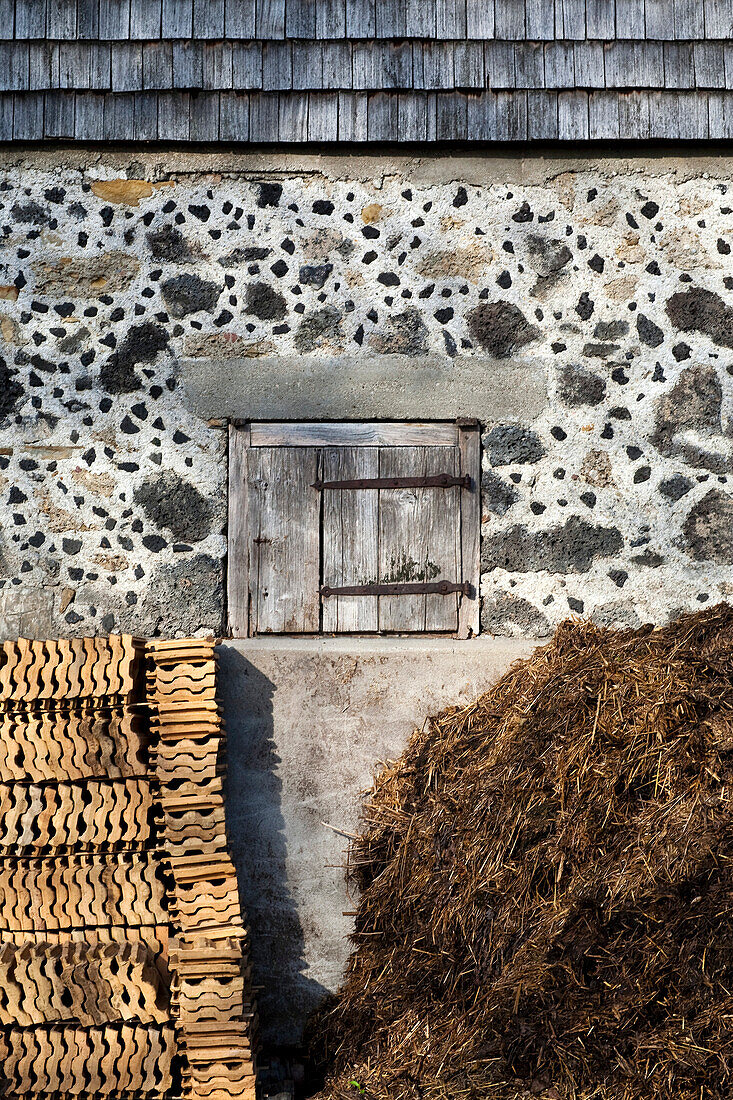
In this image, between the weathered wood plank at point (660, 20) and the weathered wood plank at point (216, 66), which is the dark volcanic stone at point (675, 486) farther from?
the weathered wood plank at point (216, 66)

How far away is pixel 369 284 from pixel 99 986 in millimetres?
3684

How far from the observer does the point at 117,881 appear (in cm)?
466

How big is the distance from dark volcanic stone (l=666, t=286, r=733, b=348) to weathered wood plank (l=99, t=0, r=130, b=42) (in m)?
3.23

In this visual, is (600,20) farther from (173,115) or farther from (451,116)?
(173,115)

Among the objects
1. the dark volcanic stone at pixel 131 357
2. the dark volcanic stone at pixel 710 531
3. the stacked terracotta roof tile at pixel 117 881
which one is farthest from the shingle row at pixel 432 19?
the stacked terracotta roof tile at pixel 117 881

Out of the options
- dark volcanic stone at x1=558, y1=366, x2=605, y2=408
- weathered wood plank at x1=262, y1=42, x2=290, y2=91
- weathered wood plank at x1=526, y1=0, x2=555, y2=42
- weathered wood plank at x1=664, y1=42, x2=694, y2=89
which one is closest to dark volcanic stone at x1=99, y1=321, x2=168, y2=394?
weathered wood plank at x1=262, y1=42, x2=290, y2=91

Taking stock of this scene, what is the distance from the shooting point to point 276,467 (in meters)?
5.21

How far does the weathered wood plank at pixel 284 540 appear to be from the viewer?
517 cm

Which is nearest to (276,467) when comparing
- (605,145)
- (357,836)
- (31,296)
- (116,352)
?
(116,352)

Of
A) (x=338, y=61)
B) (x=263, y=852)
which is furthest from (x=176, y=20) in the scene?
(x=263, y=852)

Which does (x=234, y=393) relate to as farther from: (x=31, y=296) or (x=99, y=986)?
(x=99, y=986)

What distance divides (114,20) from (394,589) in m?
3.35

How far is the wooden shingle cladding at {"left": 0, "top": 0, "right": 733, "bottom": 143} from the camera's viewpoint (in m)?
5.18

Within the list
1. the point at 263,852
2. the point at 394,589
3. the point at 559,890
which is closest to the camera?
the point at 559,890
